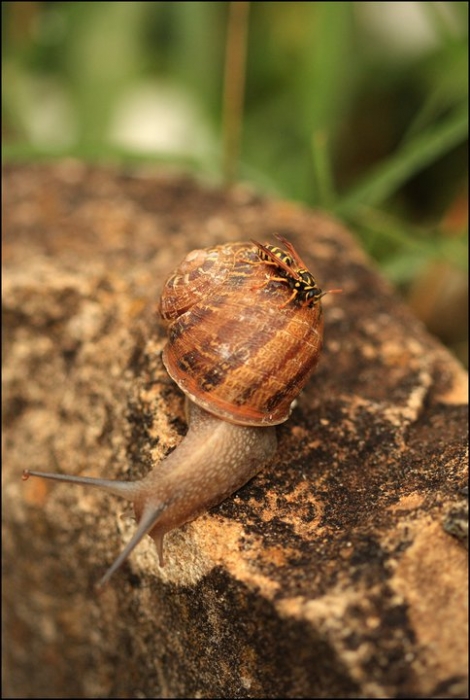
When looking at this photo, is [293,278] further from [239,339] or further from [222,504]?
[222,504]

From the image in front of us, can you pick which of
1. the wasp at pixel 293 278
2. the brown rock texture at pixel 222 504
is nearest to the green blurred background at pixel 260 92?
the brown rock texture at pixel 222 504

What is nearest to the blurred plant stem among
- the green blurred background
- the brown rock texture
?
→ the green blurred background

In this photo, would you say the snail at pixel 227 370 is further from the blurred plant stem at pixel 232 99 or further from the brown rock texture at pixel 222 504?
the blurred plant stem at pixel 232 99

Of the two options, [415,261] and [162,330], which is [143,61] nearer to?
[415,261]

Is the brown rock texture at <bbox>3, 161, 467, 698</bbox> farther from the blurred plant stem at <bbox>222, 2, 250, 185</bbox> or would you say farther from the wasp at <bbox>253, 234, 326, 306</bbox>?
the wasp at <bbox>253, 234, 326, 306</bbox>

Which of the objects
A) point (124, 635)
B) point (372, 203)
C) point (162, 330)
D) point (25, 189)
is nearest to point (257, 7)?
point (372, 203)

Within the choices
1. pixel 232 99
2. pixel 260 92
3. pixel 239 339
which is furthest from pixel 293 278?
pixel 260 92

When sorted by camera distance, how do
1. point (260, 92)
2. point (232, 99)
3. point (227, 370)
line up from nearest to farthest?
point (227, 370) → point (232, 99) → point (260, 92)
